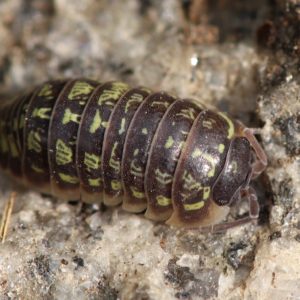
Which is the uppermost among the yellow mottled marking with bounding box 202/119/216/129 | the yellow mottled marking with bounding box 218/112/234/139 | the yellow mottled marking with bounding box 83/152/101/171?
the yellow mottled marking with bounding box 202/119/216/129

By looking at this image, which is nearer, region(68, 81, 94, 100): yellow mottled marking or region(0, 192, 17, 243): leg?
region(0, 192, 17, 243): leg

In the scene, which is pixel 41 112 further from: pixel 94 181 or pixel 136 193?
pixel 136 193

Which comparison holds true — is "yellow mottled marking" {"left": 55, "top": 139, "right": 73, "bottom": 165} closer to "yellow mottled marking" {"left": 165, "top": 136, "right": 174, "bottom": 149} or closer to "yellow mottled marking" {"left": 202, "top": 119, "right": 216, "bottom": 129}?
"yellow mottled marking" {"left": 165, "top": 136, "right": 174, "bottom": 149}

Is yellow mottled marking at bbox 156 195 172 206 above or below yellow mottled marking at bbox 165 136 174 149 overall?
below

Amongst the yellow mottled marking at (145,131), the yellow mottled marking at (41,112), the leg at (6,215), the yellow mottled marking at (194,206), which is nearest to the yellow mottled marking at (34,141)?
the yellow mottled marking at (41,112)

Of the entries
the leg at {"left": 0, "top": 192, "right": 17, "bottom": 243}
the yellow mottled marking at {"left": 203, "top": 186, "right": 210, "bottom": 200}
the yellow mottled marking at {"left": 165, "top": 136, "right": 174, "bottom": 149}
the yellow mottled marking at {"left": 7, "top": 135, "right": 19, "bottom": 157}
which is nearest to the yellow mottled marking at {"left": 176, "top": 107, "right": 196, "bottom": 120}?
the yellow mottled marking at {"left": 165, "top": 136, "right": 174, "bottom": 149}

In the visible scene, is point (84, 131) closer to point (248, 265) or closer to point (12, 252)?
point (12, 252)
